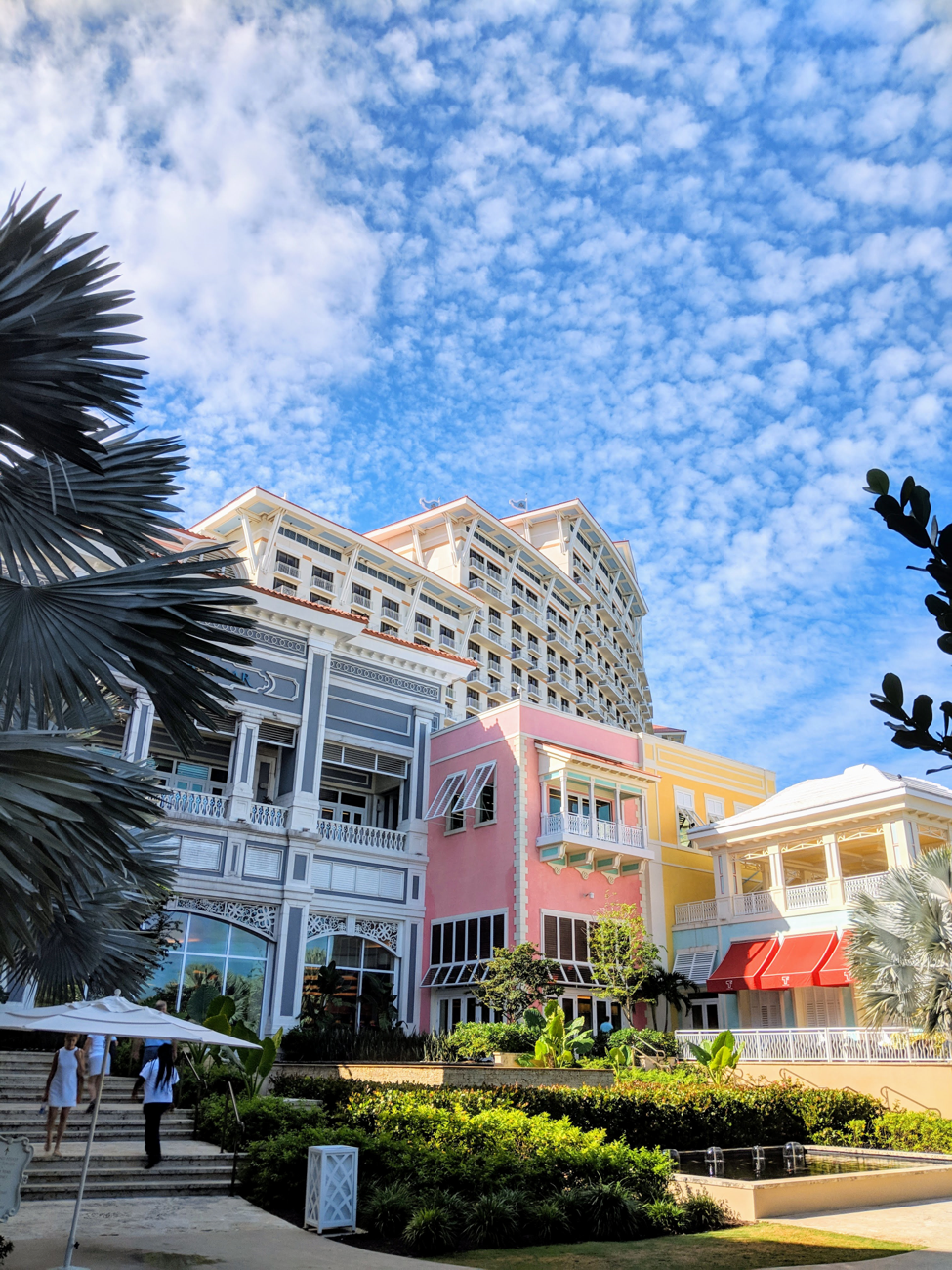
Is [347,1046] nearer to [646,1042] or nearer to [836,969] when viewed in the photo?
[646,1042]

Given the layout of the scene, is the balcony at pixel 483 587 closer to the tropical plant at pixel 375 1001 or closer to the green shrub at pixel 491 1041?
the tropical plant at pixel 375 1001

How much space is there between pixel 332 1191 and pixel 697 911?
66.5ft

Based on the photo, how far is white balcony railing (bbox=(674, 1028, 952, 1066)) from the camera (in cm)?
1856

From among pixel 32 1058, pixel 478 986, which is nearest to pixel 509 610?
pixel 478 986

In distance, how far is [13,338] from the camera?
6734mm

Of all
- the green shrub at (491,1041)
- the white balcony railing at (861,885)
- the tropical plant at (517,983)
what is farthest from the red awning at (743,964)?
the green shrub at (491,1041)

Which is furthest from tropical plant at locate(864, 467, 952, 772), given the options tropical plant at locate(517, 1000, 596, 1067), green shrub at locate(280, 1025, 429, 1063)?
green shrub at locate(280, 1025, 429, 1063)

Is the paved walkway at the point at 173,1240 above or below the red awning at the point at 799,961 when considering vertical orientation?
below

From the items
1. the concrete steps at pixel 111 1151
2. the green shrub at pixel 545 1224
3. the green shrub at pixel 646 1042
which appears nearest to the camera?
the green shrub at pixel 545 1224

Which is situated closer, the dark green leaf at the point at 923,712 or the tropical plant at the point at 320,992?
the dark green leaf at the point at 923,712

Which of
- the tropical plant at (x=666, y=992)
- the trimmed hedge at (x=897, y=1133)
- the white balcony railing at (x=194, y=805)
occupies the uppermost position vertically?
the white balcony railing at (x=194, y=805)

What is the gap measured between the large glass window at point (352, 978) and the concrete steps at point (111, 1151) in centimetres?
761

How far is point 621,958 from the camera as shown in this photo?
24609 millimetres

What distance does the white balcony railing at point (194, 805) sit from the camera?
23.0m
